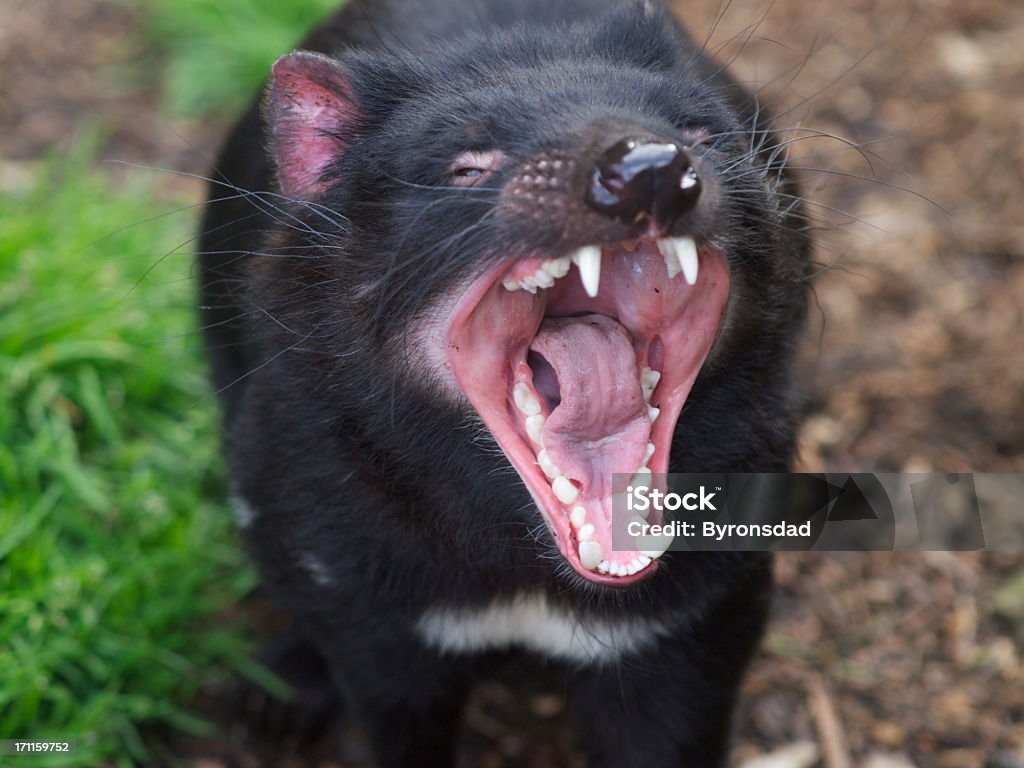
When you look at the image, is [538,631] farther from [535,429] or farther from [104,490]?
[104,490]

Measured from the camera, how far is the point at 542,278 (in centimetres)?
210

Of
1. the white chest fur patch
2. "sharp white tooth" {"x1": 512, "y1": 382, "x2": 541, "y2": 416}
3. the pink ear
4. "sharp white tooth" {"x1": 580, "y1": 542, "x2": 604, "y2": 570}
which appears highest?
the pink ear

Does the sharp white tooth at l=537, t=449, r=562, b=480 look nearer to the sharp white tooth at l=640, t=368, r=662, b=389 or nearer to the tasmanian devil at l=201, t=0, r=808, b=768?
the tasmanian devil at l=201, t=0, r=808, b=768

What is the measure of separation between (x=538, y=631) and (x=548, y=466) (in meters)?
0.54

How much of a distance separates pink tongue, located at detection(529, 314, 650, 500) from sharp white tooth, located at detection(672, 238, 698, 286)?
0.28 metres

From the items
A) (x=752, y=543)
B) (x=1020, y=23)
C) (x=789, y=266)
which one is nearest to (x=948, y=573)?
(x=752, y=543)

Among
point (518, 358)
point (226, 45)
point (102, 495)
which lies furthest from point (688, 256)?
point (226, 45)

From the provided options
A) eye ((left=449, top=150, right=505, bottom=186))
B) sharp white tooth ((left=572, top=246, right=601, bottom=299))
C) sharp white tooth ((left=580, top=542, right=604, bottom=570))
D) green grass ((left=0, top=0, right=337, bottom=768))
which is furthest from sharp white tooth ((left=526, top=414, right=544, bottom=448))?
green grass ((left=0, top=0, right=337, bottom=768))

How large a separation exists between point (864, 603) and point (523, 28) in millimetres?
1948

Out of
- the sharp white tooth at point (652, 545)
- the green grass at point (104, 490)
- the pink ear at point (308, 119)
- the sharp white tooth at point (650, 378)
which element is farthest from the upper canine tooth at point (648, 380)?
the green grass at point (104, 490)

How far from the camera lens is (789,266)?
2365 millimetres

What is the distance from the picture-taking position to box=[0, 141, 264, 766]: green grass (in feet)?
9.98

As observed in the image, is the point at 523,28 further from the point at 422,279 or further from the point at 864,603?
the point at 864,603

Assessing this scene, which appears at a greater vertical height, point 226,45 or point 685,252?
point 226,45
